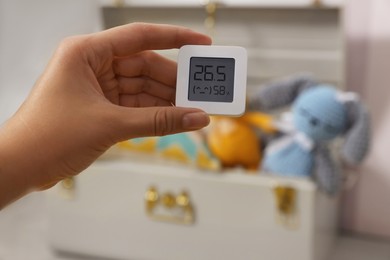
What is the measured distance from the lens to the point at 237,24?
1.33m

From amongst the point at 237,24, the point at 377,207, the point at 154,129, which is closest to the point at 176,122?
the point at 154,129

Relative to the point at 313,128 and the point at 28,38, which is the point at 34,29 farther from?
the point at 313,128

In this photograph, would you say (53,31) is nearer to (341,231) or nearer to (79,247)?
(79,247)

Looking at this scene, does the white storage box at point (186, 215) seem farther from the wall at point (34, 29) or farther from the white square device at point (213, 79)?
the white square device at point (213, 79)

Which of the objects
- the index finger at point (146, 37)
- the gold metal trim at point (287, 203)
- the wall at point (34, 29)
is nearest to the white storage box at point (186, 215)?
the gold metal trim at point (287, 203)

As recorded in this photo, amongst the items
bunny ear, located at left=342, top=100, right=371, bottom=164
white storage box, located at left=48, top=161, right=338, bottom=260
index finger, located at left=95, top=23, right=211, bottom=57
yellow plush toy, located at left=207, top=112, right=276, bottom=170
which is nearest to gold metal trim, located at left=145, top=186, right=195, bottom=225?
white storage box, located at left=48, top=161, right=338, bottom=260

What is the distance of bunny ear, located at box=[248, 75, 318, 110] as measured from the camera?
1193 mm

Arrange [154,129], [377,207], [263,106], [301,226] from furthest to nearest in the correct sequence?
[377,207], [263,106], [301,226], [154,129]

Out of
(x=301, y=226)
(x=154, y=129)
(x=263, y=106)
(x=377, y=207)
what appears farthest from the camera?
(x=377, y=207)

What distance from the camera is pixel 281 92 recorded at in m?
1.20

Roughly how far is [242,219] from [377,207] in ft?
1.27

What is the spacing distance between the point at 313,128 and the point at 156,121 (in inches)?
24.9

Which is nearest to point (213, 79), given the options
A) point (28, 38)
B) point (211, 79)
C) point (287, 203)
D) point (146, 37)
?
point (211, 79)

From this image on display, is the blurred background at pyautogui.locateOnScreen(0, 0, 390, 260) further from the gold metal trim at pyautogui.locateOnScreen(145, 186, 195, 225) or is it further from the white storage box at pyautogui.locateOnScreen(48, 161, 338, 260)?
the gold metal trim at pyautogui.locateOnScreen(145, 186, 195, 225)
